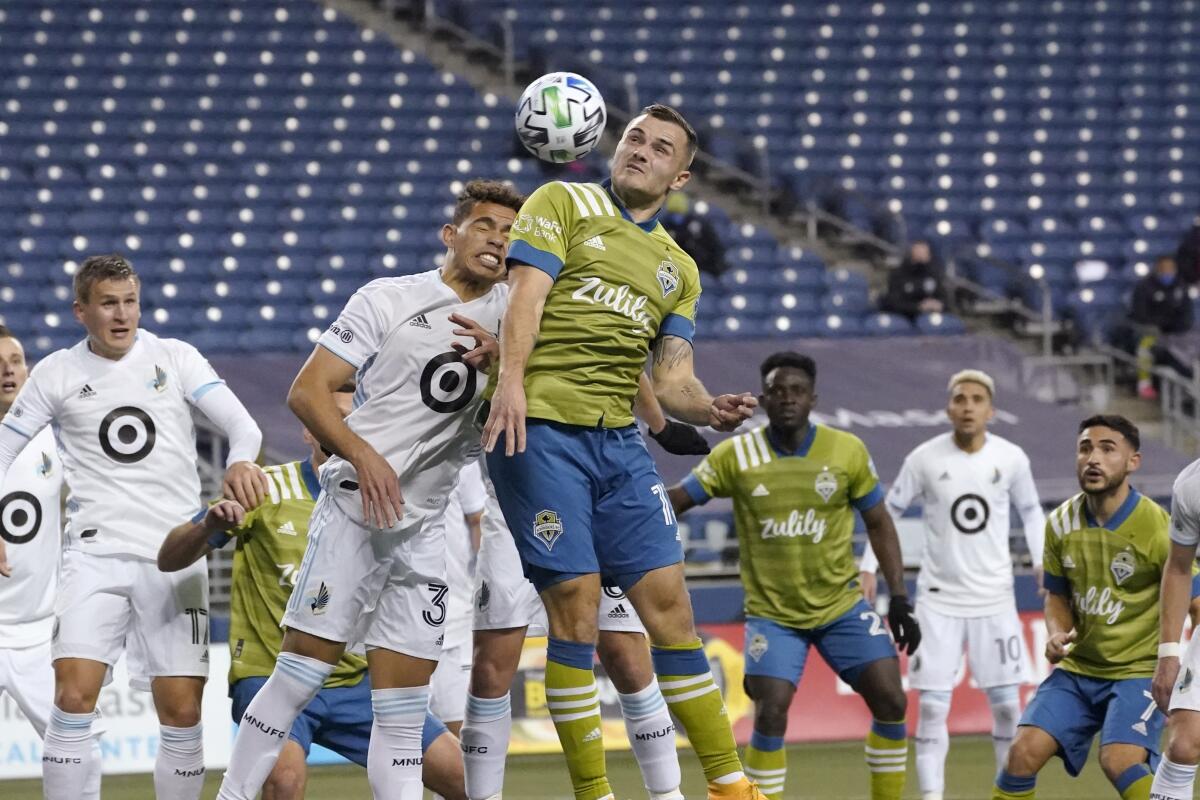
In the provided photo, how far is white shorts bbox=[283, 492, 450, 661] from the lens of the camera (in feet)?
18.5

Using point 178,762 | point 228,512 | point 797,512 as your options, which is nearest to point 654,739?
point 228,512

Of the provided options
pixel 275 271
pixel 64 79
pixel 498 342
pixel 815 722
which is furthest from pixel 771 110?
pixel 498 342

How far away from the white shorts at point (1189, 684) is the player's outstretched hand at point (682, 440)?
1.85 m

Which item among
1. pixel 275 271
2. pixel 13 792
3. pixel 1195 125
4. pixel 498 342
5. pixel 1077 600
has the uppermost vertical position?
pixel 1195 125

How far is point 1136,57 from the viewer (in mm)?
22766

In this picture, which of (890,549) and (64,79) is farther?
(64,79)

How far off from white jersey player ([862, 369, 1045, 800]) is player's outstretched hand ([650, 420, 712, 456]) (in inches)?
174

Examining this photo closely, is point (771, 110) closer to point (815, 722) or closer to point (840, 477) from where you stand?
point (815, 722)

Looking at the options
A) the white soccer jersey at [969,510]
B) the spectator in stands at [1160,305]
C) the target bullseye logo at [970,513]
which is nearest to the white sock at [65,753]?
the white soccer jersey at [969,510]

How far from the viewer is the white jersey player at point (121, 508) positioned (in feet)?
21.8

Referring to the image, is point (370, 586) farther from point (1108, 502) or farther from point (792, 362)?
point (1108, 502)

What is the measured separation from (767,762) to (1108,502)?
2.00 m

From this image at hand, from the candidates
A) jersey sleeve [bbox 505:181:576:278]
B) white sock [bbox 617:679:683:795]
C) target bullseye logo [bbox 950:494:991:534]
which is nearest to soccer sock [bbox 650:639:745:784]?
white sock [bbox 617:679:683:795]

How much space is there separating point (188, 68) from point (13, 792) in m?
12.0
